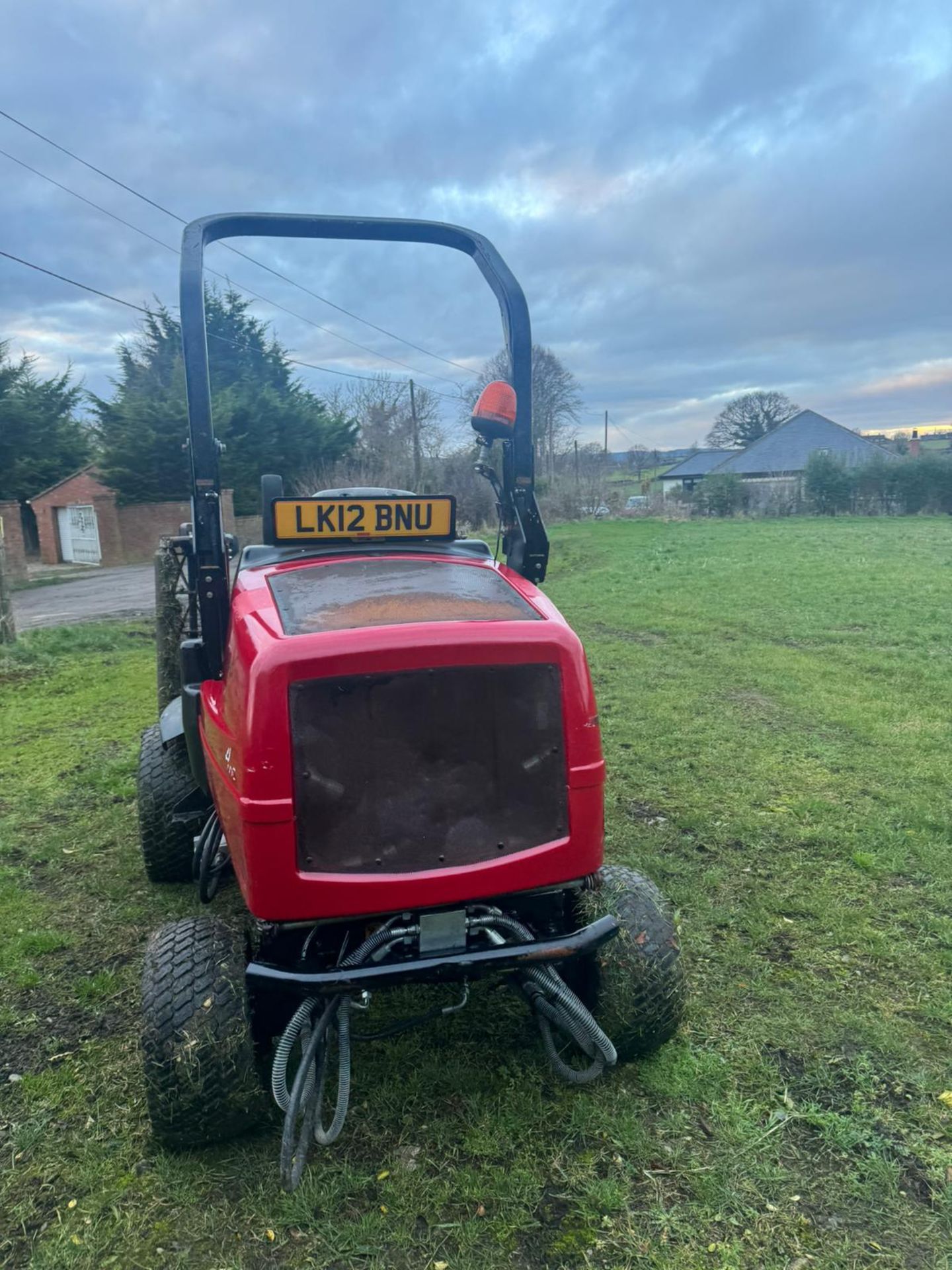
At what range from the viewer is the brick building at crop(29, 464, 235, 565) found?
24.2m

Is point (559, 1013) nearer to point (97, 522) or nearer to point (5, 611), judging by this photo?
point (5, 611)

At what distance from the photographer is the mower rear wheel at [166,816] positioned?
4.04 m

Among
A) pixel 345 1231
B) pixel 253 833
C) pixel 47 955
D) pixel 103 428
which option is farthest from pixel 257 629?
pixel 103 428

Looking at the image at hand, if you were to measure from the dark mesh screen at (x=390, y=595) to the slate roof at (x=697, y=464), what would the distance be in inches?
2081

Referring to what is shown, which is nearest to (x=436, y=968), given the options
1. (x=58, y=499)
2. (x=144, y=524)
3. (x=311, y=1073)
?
(x=311, y=1073)

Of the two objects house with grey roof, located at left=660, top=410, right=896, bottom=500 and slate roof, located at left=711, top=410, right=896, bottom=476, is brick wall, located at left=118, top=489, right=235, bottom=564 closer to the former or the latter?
house with grey roof, located at left=660, top=410, right=896, bottom=500

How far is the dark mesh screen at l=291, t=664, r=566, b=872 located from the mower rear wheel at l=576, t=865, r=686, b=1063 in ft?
1.53

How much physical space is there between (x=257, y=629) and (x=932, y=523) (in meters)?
27.4

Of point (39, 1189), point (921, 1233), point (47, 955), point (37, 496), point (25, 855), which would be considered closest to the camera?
point (921, 1233)

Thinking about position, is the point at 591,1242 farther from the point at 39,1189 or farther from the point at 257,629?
the point at 257,629

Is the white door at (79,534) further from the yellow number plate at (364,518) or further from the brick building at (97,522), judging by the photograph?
the yellow number plate at (364,518)

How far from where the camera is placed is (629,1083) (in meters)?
2.70

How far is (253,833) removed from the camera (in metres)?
2.26

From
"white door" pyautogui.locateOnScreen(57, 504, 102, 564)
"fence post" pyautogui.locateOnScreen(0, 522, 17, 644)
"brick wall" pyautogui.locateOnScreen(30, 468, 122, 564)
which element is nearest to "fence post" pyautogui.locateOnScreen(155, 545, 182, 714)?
"fence post" pyautogui.locateOnScreen(0, 522, 17, 644)
